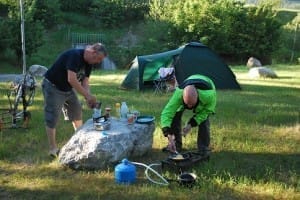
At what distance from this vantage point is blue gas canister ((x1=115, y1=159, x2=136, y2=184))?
5574 millimetres

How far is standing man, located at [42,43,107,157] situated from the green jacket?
1.14 meters

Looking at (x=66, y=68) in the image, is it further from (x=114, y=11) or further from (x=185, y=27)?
(x=114, y=11)

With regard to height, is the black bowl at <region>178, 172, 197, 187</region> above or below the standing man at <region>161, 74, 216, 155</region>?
below

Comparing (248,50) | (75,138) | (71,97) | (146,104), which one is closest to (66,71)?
(71,97)

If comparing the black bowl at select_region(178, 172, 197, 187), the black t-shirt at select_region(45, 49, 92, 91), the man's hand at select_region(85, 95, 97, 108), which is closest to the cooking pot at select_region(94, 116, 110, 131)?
the man's hand at select_region(85, 95, 97, 108)

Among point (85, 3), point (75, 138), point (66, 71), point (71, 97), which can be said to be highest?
point (85, 3)

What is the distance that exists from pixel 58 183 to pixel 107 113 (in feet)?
5.07

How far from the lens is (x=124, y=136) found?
632 cm

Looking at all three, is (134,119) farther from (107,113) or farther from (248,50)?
(248,50)

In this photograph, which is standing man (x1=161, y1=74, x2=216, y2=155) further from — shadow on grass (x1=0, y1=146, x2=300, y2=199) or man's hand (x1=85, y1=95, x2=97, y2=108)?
man's hand (x1=85, y1=95, x2=97, y2=108)

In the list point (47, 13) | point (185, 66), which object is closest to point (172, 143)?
point (185, 66)

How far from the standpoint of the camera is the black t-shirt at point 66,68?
6477 mm

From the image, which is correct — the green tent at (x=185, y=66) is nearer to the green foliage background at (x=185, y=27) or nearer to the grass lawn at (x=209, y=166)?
the grass lawn at (x=209, y=166)

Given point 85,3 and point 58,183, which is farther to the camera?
Result: point 85,3
